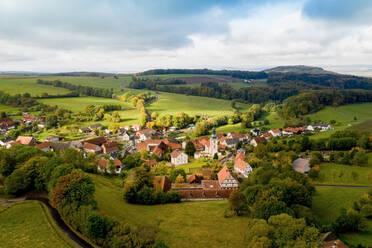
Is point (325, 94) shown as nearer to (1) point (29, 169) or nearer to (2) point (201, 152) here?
(2) point (201, 152)

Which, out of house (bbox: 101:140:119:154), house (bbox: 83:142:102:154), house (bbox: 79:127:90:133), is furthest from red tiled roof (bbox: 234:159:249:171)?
house (bbox: 79:127:90:133)

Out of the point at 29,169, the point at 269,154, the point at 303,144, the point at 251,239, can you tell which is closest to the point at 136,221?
the point at 251,239

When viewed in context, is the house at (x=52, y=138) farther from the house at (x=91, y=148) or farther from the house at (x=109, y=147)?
the house at (x=109, y=147)

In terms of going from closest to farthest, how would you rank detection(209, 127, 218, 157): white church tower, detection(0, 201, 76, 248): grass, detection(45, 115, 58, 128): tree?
detection(0, 201, 76, 248): grass < detection(209, 127, 218, 157): white church tower < detection(45, 115, 58, 128): tree

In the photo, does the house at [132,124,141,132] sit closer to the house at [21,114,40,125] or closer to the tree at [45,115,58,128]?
the tree at [45,115,58,128]

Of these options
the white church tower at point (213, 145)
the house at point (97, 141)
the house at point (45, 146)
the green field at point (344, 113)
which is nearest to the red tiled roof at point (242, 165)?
the white church tower at point (213, 145)
